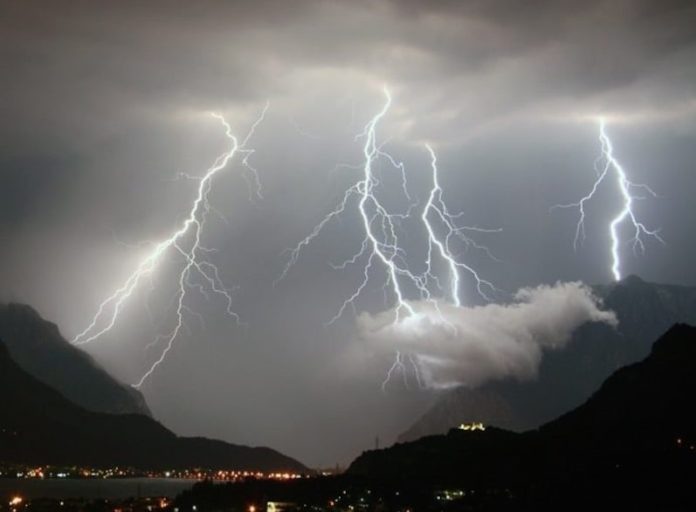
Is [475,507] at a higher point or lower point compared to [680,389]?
lower

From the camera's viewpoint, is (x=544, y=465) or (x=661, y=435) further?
(x=544, y=465)

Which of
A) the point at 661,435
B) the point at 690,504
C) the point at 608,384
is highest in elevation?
the point at 608,384

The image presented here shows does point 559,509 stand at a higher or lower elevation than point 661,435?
lower

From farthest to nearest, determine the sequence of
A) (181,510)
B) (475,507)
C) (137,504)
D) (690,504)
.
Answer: (137,504) < (181,510) < (475,507) < (690,504)

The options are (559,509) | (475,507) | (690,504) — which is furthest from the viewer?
(475,507)

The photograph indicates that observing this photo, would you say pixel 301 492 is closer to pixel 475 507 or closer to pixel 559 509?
pixel 475 507

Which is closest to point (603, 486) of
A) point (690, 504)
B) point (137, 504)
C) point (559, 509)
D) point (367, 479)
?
point (559, 509)

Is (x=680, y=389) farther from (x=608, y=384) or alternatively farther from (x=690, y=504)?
(x=690, y=504)

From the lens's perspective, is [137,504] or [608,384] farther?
[137,504]

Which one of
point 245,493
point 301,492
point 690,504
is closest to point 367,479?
point 301,492
